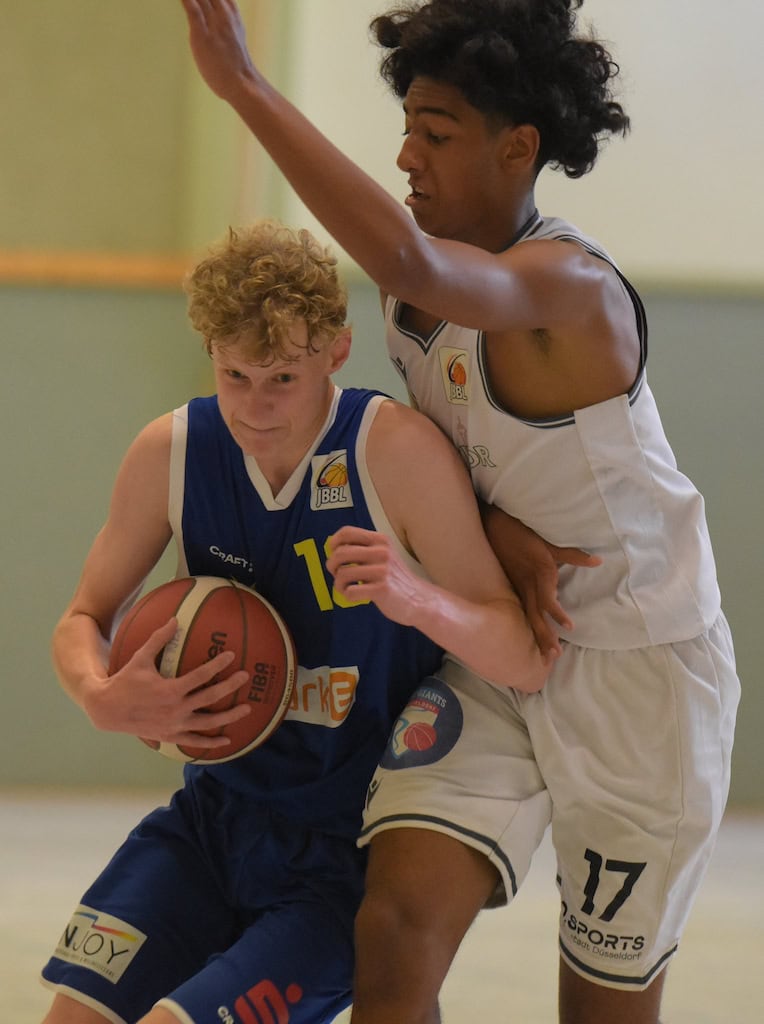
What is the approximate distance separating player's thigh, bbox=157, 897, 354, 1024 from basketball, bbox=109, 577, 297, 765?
262 mm

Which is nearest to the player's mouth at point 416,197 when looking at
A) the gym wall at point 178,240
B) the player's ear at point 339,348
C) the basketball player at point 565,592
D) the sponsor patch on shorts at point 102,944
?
the basketball player at point 565,592

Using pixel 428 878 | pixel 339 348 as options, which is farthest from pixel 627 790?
pixel 339 348

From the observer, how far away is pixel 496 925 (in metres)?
3.40

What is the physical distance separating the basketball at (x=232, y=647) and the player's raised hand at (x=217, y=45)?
2.39 ft

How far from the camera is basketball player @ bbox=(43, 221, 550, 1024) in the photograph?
1817 mm

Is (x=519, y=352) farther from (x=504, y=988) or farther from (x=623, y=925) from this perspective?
(x=504, y=988)

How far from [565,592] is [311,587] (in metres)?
0.40

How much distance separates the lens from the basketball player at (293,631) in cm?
182

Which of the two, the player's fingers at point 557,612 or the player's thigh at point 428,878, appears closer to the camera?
the player's thigh at point 428,878

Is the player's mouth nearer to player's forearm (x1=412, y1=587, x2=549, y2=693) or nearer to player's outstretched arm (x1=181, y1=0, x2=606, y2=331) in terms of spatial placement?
player's outstretched arm (x1=181, y1=0, x2=606, y2=331)

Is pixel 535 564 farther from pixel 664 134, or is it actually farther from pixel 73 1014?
pixel 664 134

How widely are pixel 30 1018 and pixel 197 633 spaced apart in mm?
1403

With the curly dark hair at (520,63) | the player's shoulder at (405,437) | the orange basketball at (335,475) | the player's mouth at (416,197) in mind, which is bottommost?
the orange basketball at (335,475)

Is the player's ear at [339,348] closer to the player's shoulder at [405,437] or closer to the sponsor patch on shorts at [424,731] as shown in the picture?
the player's shoulder at [405,437]
